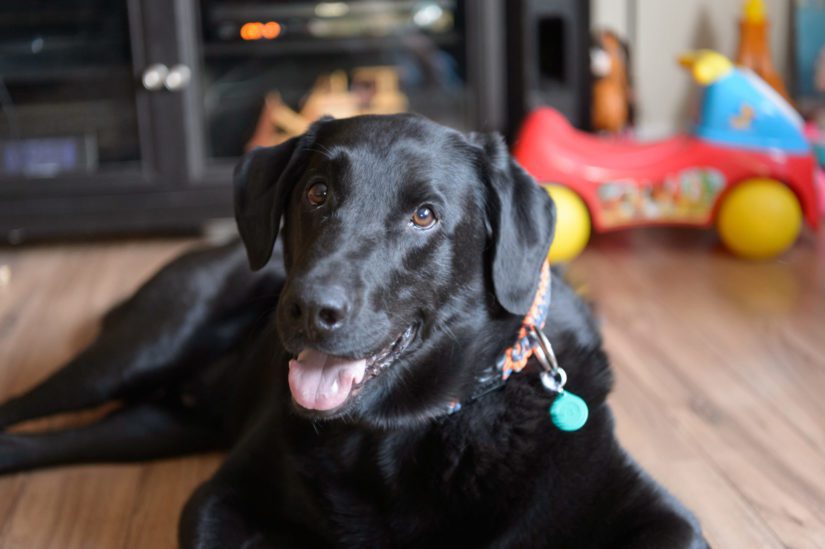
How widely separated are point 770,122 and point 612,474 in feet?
6.56

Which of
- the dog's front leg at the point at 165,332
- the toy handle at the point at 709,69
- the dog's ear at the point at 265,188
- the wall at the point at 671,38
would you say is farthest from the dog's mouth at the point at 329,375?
the wall at the point at 671,38

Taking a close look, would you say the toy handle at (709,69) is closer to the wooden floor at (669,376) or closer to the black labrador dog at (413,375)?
the wooden floor at (669,376)

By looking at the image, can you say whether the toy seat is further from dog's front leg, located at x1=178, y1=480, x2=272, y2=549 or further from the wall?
dog's front leg, located at x1=178, y1=480, x2=272, y2=549

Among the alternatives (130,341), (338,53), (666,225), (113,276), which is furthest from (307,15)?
(130,341)

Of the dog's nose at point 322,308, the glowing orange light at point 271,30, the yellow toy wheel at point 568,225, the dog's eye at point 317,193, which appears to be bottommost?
the yellow toy wheel at point 568,225

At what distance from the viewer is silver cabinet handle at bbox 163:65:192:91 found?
131 inches

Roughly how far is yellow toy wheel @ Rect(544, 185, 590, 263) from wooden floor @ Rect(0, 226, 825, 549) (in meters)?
0.06

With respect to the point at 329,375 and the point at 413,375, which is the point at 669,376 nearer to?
the point at 413,375

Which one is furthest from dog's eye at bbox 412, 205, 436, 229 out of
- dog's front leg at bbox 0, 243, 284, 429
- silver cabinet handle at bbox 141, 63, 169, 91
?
silver cabinet handle at bbox 141, 63, 169, 91

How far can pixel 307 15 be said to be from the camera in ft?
11.5

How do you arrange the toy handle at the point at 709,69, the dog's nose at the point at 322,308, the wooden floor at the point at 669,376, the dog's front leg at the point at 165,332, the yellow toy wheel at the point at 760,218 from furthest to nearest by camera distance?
the toy handle at the point at 709,69 < the yellow toy wheel at the point at 760,218 < the dog's front leg at the point at 165,332 < the wooden floor at the point at 669,376 < the dog's nose at the point at 322,308

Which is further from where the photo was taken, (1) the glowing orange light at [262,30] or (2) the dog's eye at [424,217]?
(1) the glowing orange light at [262,30]

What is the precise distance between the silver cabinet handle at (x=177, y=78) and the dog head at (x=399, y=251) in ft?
6.20

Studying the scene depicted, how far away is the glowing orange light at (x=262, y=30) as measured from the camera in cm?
352
